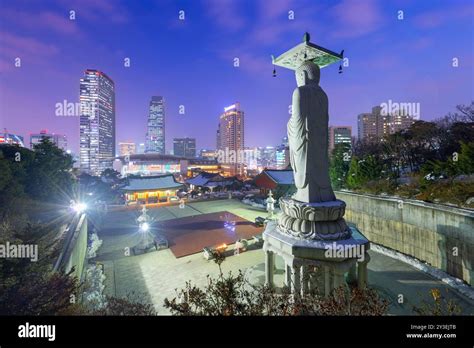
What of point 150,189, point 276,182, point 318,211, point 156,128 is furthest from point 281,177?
point 156,128

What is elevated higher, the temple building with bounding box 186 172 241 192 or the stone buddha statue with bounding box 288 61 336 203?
the stone buddha statue with bounding box 288 61 336 203

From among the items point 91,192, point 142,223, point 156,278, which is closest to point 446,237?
point 156,278

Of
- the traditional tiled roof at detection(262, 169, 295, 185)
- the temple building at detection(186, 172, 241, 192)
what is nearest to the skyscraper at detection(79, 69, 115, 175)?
the temple building at detection(186, 172, 241, 192)

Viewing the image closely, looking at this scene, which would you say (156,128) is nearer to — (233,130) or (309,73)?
(233,130)

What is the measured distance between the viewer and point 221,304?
4730 millimetres

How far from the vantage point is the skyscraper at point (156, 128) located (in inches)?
6757

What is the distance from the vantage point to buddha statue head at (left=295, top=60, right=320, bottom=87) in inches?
333

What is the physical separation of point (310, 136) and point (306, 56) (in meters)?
3.13

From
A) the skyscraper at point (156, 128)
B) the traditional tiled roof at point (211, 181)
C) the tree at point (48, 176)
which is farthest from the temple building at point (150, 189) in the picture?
the skyscraper at point (156, 128)

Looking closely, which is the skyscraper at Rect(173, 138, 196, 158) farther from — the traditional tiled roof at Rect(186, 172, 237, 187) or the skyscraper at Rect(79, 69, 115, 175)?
the traditional tiled roof at Rect(186, 172, 237, 187)

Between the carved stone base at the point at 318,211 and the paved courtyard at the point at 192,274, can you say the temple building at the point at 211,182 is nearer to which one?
the paved courtyard at the point at 192,274

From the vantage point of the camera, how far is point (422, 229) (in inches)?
504
